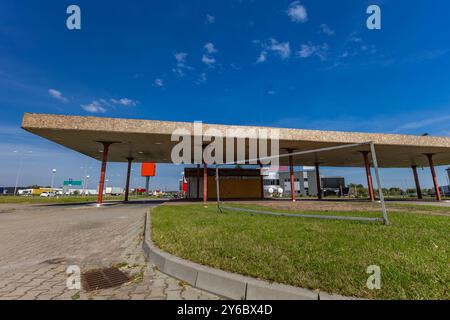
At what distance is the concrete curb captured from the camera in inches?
76.1

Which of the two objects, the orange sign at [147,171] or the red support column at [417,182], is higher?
the orange sign at [147,171]

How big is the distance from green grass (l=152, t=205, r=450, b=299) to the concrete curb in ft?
0.37

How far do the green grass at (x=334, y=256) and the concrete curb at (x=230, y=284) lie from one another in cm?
11

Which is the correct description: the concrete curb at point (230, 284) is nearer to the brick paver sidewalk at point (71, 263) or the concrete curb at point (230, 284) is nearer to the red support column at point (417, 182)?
the brick paver sidewalk at point (71, 263)

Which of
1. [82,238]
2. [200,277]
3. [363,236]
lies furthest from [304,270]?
[82,238]

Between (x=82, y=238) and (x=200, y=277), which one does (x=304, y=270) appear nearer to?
(x=200, y=277)

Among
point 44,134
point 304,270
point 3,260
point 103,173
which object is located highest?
point 44,134

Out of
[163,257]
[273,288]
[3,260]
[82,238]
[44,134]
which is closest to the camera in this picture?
[273,288]

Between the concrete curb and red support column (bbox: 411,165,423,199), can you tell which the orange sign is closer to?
the concrete curb

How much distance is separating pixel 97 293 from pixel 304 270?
2.35 m

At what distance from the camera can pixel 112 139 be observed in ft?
50.8

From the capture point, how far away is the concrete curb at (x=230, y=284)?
1.93 meters

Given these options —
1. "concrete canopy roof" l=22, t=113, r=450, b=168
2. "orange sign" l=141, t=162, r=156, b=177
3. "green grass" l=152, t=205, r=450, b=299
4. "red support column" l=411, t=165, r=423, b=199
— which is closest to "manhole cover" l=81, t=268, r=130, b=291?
"green grass" l=152, t=205, r=450, b=299

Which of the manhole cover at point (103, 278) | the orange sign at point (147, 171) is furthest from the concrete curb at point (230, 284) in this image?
the orange sign at point (147, 171)
